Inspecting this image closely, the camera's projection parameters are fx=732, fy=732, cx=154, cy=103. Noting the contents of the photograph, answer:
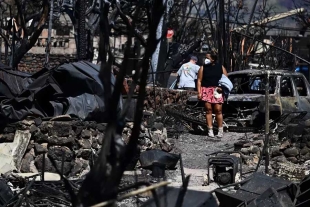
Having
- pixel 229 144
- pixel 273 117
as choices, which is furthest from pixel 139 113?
pixel 273 117

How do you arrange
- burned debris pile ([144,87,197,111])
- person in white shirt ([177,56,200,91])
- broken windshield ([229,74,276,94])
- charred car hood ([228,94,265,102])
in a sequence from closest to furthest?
charred car hood ([228,94,265,102])
broken windshield ([229,74,276,94])
burned debris pile ([144,87,197,111])
person in white shirt ([177,56,200,91])

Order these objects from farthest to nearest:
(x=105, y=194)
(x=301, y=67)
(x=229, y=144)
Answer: (x=301, y=67) < (x=229, y=144) < (x=105, y=194)

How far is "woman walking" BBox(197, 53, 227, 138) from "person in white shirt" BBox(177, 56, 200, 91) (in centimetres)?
458

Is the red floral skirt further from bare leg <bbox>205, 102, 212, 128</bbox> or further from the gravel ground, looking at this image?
the gravel ground

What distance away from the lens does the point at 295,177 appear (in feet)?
33.2

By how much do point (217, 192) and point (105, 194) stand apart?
3.77m

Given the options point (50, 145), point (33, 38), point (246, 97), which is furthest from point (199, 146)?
point (33, 38)

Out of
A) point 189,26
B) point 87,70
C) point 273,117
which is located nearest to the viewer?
point 87,70

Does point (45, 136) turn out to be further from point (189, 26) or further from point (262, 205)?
point (189, 26)

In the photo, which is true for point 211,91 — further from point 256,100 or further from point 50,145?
point 50,145

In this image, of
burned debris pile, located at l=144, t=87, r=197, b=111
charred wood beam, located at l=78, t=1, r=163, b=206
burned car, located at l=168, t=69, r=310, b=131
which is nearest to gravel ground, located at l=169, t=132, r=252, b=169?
burned car, located at l=168, t=69, r=310, b=131

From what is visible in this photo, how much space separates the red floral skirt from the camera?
1380cm

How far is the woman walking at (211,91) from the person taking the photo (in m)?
13.8

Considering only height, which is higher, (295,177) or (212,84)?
(212,84)
